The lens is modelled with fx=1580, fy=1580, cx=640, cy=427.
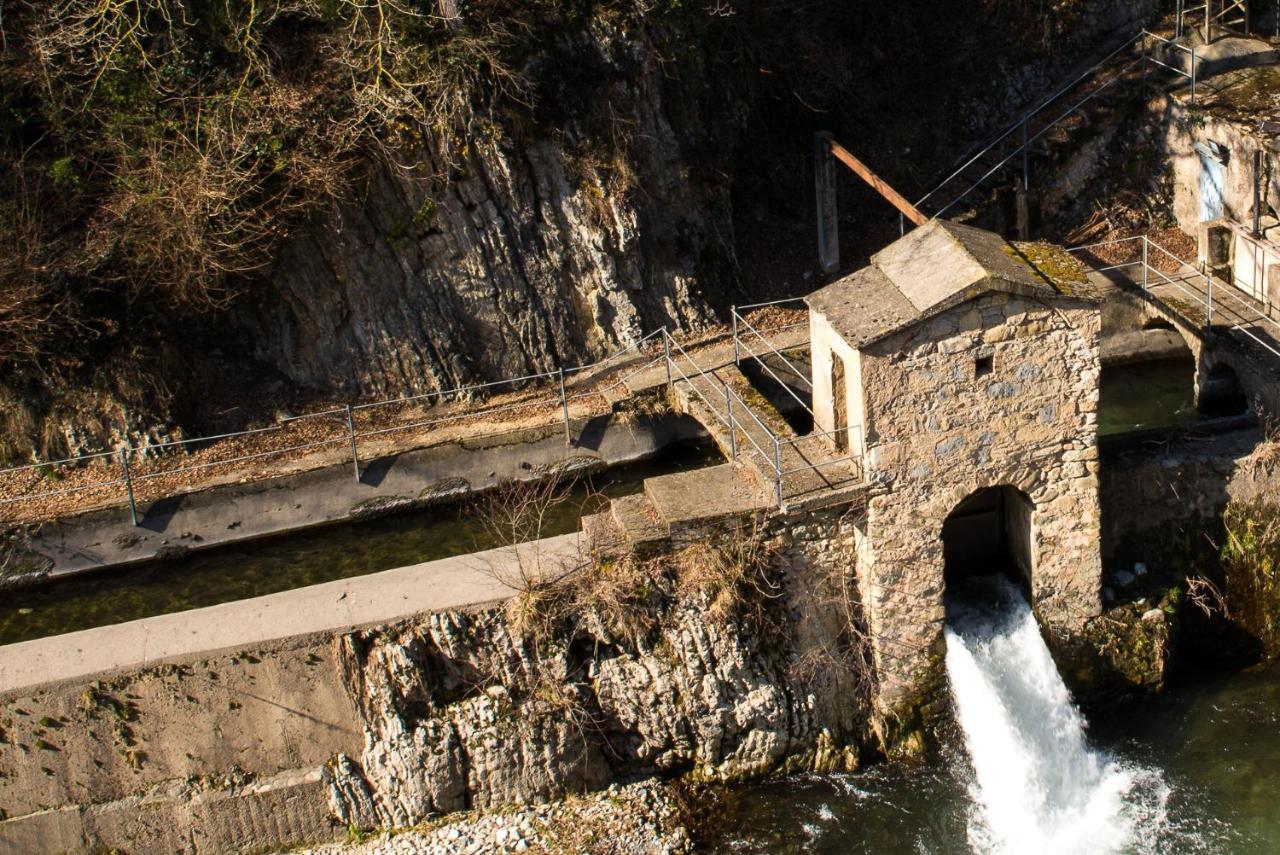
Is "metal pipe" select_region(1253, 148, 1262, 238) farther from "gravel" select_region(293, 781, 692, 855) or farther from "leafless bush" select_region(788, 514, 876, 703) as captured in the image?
"gravel" select_region(293, 781, 692, 855)

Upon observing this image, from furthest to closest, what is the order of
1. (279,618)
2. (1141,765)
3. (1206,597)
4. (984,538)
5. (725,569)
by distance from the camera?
1. (984,538)
2. (1206,597)
3. (1141,765)
4. (725,569)
5. (279,618)

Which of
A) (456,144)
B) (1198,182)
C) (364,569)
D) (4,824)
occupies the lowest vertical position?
(4,824)

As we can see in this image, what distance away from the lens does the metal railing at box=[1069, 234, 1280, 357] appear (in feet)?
62.3

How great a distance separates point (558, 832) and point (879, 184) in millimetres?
10390

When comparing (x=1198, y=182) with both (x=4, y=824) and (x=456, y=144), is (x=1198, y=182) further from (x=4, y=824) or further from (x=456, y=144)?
(x=4, y=824)

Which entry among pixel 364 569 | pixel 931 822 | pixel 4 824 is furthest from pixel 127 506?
pixel 931 822

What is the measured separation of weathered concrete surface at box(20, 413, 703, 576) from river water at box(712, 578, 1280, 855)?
18.3 feet

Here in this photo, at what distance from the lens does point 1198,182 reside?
22906 millimetres

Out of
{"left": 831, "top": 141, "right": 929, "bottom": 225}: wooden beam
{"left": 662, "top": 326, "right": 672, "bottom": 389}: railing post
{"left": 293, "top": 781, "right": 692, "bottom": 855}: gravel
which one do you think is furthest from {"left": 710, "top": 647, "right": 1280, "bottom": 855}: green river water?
{"left": 831, "top": 141, "right": 929, "bottom": 225}: wooden beam

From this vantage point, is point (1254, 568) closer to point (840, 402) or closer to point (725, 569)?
point (840, 402)

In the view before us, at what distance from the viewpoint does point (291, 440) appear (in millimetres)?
20609

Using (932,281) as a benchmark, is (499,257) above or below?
above

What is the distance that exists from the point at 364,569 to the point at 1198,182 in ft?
43.3

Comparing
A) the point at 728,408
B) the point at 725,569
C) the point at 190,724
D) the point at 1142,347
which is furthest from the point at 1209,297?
the point at 190,724
